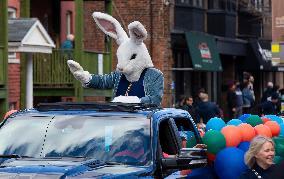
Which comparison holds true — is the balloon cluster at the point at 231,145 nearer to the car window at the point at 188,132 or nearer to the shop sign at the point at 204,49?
the car window at the point at 188,132

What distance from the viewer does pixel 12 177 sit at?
7.34 metres

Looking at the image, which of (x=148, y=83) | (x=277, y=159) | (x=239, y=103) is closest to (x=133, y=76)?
(x=148, y=83)

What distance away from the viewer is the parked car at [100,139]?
26.8 ft

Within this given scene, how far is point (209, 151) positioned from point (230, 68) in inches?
1291

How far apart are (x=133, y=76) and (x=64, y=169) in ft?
12.2

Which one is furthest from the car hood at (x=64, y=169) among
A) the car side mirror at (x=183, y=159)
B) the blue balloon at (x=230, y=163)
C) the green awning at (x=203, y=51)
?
the green awning at (x=203, y=51)

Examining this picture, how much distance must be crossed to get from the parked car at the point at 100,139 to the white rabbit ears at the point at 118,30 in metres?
2.14

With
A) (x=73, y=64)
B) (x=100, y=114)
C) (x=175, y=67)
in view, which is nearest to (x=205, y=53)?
(x=175, y=67)

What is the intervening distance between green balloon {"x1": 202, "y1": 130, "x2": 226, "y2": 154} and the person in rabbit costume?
1.35 metres

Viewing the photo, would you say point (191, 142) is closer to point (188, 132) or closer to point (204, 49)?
point (188, 132)

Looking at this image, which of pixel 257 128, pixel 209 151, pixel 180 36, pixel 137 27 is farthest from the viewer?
pixel 180 36

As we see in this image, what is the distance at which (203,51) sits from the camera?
35.8m

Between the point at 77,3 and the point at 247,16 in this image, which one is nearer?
the point at 77,3

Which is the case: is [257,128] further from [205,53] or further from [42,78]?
[205,53]
